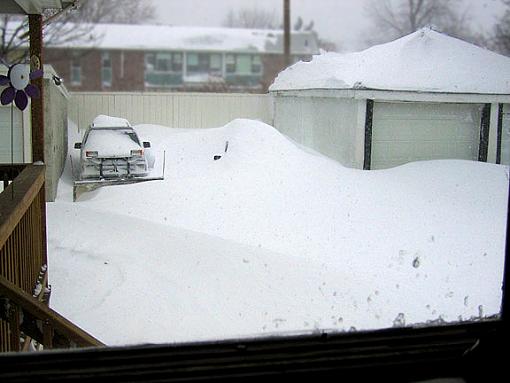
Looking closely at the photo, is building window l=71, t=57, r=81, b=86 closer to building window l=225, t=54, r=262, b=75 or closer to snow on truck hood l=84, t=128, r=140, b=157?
snow on truck hood l=84, t=128, r=140, b=157

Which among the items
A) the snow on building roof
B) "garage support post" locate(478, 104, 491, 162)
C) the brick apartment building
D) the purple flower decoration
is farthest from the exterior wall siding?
the purple flower decoration

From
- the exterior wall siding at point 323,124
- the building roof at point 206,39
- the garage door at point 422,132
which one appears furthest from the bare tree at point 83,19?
the garage door at point 422,132

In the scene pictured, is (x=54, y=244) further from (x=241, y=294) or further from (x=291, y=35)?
(x=291, y=35)

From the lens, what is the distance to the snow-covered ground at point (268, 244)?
10.5ft

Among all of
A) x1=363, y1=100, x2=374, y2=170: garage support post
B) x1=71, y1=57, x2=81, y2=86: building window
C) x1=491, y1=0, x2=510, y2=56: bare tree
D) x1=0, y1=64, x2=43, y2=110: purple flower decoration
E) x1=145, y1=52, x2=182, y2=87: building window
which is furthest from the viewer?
x1=363, y1=100, x2=374, y2=170: garage support post

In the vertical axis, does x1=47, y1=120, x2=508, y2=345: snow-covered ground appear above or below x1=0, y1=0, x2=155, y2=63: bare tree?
below

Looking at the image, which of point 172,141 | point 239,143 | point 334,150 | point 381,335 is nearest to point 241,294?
point 381,335

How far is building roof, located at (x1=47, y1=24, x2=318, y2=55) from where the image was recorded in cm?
520

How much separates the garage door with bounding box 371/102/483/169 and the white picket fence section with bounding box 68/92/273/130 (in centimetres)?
159

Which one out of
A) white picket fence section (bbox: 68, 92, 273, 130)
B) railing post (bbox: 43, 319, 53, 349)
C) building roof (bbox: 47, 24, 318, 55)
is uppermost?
building roof (bbox: 47, 24, 318, 55)

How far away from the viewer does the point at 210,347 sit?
1.09 meters

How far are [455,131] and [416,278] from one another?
12.8ft

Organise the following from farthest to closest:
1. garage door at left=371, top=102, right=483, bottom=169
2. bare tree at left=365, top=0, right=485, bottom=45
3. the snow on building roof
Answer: garage door at left=371, top=102, right=483, bottom=169, the snow on building roof, bare tree at left=365, top=0, right=485, bottom=45

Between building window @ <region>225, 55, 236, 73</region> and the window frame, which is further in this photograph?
the window frame
